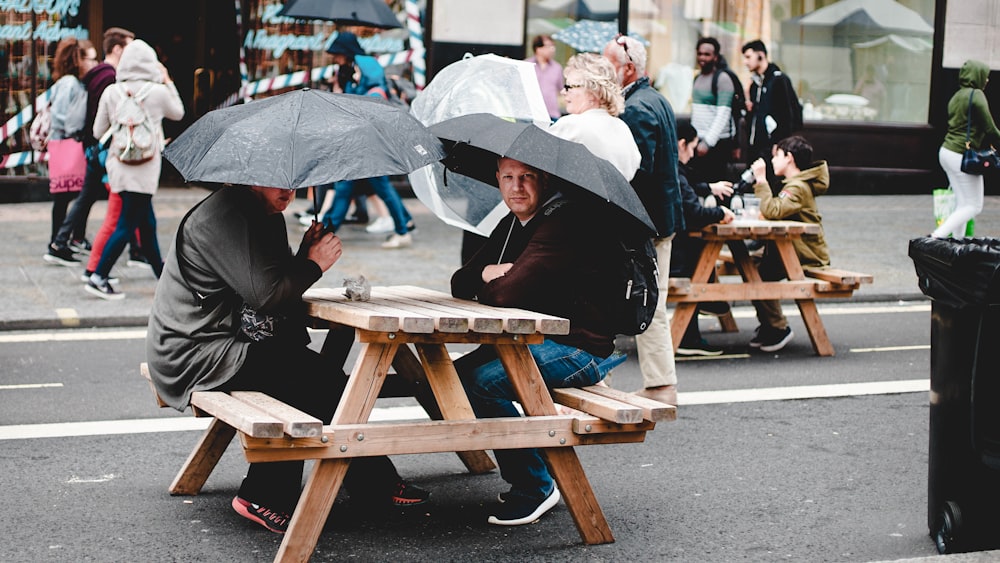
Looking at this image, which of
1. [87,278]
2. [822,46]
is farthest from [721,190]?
[822,46]

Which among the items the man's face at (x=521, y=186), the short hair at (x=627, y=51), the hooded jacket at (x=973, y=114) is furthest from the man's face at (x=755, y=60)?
the man's face at (x=521, y=186)

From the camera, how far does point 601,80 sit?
621 cm

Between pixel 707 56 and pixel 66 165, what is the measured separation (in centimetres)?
598

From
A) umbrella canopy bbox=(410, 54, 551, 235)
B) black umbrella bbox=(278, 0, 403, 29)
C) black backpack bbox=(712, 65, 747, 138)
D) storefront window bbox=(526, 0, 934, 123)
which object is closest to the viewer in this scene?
umbrella canopy bbox=(410, 54, 551, 235)

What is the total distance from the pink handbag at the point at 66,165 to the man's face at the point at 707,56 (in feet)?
19.0

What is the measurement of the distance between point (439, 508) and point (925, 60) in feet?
50.2

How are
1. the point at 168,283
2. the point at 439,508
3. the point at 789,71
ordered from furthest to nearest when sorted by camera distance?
the point at 789,71, the point at 439,508, the point at 168,283

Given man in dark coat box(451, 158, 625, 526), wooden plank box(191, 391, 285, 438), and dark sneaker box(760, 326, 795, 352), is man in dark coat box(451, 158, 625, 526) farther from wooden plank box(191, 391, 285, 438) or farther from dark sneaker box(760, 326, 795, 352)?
dark sneaker box(760, 326, 795, 352)

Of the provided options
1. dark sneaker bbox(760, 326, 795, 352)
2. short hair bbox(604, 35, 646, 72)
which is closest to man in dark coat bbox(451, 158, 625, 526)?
short hair bbox(604, 35, 646, 72)

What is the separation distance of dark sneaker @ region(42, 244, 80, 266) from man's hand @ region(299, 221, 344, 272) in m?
6.85

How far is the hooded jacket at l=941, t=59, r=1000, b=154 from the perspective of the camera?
39.9ft

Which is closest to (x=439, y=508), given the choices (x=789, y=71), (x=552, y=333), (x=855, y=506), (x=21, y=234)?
(x=552, y=333)

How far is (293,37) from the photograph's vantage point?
15992 mm

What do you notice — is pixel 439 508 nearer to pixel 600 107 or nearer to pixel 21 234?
pixel 600 107
